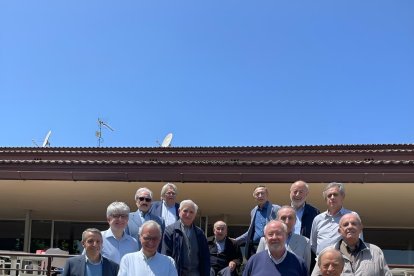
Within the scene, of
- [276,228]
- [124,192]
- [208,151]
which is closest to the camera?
[276,228]

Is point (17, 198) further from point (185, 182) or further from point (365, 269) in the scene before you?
point (365, 269)

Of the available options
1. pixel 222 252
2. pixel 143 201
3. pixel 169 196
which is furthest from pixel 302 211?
pixel 143 201

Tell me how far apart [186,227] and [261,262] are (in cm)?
115

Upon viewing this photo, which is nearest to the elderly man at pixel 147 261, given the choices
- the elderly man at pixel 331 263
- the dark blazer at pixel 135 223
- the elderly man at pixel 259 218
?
the dark blazer at pixel 135 223

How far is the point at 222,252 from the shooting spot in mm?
6082

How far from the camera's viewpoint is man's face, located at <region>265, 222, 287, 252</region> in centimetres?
407

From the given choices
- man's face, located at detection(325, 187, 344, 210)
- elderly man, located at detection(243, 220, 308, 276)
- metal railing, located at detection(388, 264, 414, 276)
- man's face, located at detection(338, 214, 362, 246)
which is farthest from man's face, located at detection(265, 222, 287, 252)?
metal railing, located at detection(388, 264, 414, 276)

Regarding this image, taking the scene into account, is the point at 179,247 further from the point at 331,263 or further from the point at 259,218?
the point at 331,263

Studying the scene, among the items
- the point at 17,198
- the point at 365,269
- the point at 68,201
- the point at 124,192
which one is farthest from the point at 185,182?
the point at 365,269

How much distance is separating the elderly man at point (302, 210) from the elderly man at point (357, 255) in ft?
3.61

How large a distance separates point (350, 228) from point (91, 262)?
2148 mm

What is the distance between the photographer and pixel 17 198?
1075cm

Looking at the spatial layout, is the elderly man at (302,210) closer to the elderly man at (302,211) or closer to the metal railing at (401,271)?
the elderly man at (302,211)

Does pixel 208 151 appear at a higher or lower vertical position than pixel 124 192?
higher
